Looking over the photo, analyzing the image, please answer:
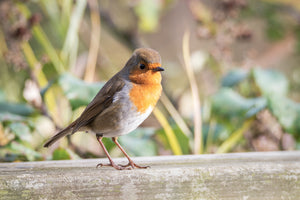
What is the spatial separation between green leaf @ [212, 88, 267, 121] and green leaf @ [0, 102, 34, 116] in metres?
0.98

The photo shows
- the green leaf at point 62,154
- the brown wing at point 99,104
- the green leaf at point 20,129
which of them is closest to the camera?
the brown wing at point 99,104

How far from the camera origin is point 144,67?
4.26 ft

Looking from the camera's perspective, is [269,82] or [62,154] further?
[269,82]

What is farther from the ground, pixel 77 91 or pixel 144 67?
pixel 144 67

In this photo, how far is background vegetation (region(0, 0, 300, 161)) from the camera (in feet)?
7.14

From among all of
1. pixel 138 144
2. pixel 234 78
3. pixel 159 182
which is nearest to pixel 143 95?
pixel 159 182

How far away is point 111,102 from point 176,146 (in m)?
0.86

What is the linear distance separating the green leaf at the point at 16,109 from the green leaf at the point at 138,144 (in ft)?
1.93

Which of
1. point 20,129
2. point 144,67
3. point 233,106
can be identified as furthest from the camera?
point 233,106

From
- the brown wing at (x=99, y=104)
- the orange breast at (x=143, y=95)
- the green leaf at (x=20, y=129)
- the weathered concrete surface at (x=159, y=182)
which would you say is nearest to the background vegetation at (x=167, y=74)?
the green leaf at (x=20, y=129)

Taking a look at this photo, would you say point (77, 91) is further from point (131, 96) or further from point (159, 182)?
point (159, 182)

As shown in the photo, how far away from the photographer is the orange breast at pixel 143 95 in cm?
133

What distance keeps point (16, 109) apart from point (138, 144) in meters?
0.72

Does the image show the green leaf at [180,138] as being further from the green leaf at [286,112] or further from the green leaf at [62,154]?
the green leaf at [62,154]
